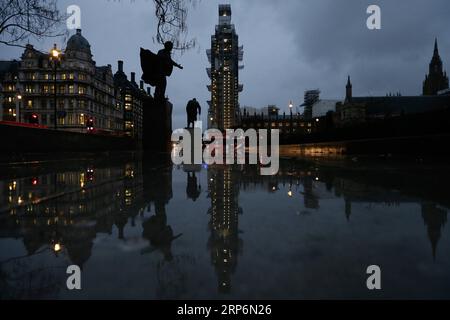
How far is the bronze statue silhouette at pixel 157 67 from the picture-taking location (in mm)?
16359

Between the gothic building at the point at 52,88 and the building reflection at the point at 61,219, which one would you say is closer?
the building reflection at the point at 61,219

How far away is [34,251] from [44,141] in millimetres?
13660

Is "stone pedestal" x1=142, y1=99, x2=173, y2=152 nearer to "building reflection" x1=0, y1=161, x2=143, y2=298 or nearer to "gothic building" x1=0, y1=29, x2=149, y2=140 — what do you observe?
"building reflection" x1=0, y1=161, x2=143, y2=298

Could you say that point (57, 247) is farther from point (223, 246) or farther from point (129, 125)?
point (129, 125)

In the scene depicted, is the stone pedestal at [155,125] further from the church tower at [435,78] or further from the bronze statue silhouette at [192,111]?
the church tower at [435,78]

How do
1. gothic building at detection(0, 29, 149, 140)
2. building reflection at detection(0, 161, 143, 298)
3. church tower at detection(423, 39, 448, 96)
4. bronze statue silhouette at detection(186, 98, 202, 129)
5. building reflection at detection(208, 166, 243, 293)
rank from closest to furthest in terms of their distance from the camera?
building reflection at detection(208, 166, 243, 293) < building reflection at detection(0, 161, 143, 298) < bronze statue silhouette at detection(186, 98, 202, 129) < gothic building at detection(0, 29, 149, 140) < church tower at detection(423, 39, 448, 96)

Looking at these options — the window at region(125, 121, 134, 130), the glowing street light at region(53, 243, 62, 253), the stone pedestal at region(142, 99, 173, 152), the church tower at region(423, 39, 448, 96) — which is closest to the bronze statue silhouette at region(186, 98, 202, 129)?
the stone pedestal at region(142, 99, 173, 152)

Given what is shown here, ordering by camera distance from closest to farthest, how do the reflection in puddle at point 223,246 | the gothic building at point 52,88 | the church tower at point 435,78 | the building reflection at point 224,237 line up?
the reflection in puddle at point 223,246, the building reflection at point 224,237, the gothic building at point 52,88, the church tower at point 435,78

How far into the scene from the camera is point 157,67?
16.4 meters

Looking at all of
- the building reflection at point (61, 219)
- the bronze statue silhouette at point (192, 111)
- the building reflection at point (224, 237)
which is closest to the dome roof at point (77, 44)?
the bronze statue silhouette at point (192, 111)

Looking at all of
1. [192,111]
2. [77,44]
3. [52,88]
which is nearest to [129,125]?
[52,88]

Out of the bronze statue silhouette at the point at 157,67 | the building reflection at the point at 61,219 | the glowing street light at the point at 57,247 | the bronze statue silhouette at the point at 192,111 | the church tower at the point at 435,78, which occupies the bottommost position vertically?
the glowing street light at the point at 57,247

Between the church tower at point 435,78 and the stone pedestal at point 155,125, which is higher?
the church tower at point 435,78

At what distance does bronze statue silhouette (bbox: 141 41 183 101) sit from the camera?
16359 millimetres
